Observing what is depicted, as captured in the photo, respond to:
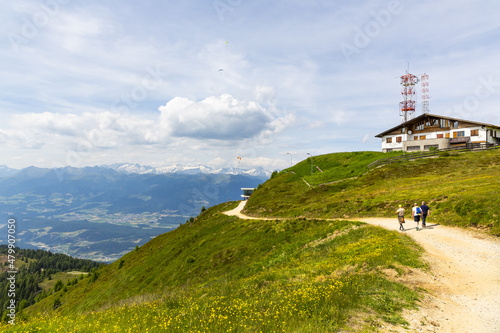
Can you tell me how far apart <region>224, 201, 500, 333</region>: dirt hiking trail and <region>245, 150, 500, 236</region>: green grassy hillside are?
497cm

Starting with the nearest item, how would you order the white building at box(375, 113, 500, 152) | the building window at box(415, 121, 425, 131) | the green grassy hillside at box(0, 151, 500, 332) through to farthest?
the green grassy hillside at box(0, 151, 500, 332)
the white building at box(375, 113, 500, 152)
the building window at box(415, 121, 425, 131)

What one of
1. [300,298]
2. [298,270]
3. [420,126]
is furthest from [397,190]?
[420,126]

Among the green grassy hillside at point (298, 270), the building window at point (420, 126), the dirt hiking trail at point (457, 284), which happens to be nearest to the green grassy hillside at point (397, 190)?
the green grassy hillside at point (298, 270)

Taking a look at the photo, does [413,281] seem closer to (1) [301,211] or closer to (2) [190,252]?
(1) [301,211]

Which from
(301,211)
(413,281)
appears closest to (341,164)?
(301,211)

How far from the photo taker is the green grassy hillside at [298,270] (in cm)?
961

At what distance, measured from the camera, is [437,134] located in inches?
3132

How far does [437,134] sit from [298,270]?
3423 inches

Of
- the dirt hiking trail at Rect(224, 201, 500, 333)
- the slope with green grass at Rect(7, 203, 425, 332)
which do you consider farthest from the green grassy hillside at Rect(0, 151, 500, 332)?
the dirt hiking trail at Rect(224, 201, 500, 333)

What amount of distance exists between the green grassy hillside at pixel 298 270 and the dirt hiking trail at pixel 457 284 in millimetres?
679

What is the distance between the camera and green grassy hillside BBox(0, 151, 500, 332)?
31.5 ft

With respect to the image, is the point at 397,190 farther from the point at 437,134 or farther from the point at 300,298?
the point at 437,134

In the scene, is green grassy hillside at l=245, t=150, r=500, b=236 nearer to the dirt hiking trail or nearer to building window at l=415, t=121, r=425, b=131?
the dirt hiking trail

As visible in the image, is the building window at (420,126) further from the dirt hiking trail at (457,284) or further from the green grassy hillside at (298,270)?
the dirt hiking trail at (457,284)
